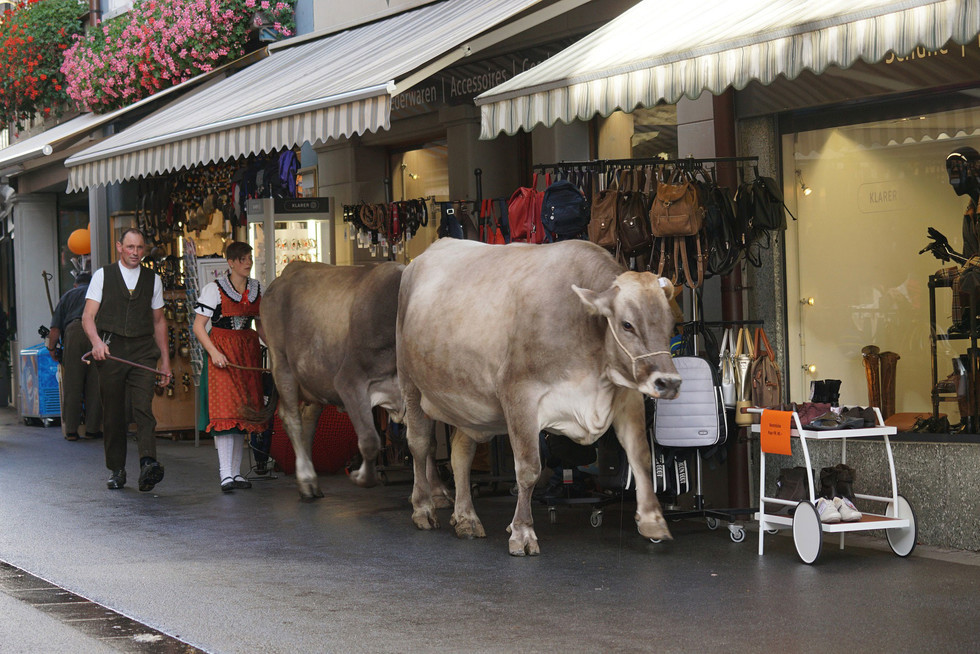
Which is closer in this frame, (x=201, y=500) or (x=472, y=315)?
(x=472, y=315)

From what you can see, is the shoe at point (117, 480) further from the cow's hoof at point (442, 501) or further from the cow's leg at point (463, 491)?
the cow's leg at point (463, 491)

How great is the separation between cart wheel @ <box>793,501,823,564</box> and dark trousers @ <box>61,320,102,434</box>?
34.9ft

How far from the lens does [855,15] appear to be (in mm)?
6773

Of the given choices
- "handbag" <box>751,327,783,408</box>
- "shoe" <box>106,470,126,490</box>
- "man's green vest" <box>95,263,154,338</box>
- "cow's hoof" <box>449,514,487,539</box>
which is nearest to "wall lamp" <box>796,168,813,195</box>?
"handbag" <box>751,327,783,408</box>

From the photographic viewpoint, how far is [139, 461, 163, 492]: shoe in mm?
11367

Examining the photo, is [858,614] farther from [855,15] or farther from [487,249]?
[487,249]

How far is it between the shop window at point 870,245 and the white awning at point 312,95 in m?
2.15

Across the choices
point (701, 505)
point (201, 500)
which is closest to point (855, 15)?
point (701, 505)

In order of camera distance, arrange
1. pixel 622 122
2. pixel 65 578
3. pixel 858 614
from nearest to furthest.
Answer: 1. pixel 858 614
2. pixel 65 578
3. pixel 622 122

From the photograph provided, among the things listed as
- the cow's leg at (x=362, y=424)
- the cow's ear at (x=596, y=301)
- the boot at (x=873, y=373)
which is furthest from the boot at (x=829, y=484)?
Result: the cow's leg at (x=362, y=424)

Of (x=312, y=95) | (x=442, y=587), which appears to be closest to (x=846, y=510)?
(x=442, y=587)

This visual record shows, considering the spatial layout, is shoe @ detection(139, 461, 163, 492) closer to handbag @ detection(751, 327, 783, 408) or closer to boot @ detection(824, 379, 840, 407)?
handbag @ detection(751, 327, 783, 408)

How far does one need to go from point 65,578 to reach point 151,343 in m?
4.05

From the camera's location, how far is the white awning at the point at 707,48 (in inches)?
260
